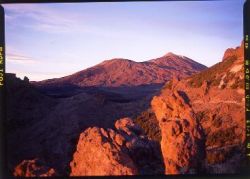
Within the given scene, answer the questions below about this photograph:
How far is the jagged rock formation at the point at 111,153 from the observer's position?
38.8ft

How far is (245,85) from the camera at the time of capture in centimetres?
1154

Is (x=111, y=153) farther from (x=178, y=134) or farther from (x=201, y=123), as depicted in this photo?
(x=201, y=123)

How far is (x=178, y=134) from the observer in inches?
491

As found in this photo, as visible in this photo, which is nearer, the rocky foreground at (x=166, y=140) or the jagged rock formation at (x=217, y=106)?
the rocky foreground at (x=166, y=140)

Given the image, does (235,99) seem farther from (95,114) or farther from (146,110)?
(95,114)

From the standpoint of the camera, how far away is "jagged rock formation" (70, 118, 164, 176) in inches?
465

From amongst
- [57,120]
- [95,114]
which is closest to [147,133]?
[95,114]

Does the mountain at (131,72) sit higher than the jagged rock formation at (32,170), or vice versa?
the mountain at (131,72)

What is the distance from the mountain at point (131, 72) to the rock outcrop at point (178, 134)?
0.54 meters

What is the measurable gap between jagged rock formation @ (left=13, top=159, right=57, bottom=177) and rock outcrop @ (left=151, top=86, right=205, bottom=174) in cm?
286

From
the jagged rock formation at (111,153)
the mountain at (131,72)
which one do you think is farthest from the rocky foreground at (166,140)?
the mountain at (131,72)

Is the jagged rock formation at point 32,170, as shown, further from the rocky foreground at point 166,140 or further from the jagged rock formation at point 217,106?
the jagged rock formation at point 217,106

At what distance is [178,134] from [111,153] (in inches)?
70.2

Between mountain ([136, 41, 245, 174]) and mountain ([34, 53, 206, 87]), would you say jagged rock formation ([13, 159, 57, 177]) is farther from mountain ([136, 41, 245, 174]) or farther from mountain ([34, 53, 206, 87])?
mountain ([136, 41, 245, 174])
